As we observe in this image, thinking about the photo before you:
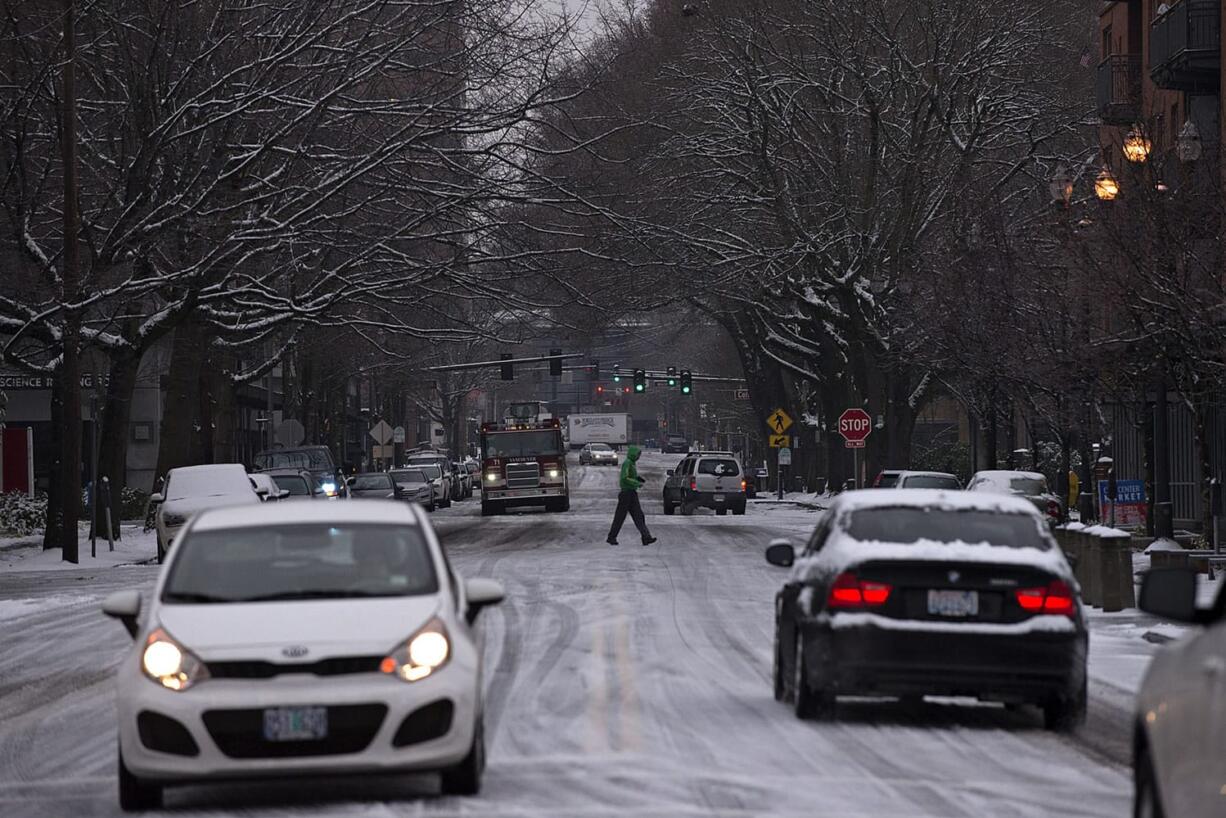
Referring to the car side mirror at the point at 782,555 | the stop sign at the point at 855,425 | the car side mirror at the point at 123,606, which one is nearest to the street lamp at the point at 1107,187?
the car side mirror at the point at 782,555

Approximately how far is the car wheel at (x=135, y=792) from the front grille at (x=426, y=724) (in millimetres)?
1229

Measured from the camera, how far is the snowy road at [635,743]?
400 inches

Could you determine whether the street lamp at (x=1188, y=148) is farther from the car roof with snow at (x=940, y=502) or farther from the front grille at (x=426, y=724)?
the front grille at (x=426, y=724)

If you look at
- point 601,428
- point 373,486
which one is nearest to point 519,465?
point 373,486

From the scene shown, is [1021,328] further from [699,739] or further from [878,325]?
[699,739]

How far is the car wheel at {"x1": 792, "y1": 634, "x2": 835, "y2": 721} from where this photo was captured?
13077mm

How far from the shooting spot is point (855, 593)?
12.9m

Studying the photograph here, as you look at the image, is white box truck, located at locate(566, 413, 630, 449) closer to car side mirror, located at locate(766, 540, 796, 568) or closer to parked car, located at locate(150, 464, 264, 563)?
parked car, located at locate(150, 464, 264, 563)

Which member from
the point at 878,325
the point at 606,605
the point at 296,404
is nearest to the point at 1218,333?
the point at 606,605

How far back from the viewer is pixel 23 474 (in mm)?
55219

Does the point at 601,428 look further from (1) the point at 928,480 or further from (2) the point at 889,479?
(1) the point at 928,480

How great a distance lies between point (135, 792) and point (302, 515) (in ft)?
6.20

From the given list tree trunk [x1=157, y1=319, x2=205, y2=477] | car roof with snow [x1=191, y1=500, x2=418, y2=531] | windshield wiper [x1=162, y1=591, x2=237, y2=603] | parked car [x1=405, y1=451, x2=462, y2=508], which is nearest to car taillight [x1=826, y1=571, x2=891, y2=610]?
car roof with snow [x1=191, y1=500, x2=418, y2=531]

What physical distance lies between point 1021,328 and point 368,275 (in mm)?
12529
